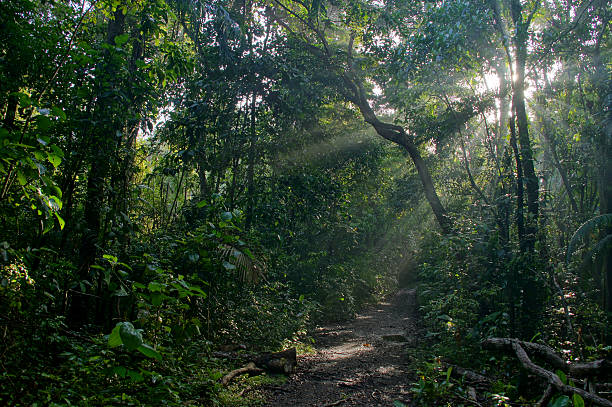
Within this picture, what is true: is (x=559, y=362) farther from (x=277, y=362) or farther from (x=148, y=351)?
(x=277, y=362)

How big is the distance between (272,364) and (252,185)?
420cm

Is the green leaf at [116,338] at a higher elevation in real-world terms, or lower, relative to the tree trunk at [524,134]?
lower

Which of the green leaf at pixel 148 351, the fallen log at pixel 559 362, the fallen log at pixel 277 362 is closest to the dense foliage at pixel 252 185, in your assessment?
the green leaf at pixel 148 351

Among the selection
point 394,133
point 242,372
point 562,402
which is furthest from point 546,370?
point 394,133

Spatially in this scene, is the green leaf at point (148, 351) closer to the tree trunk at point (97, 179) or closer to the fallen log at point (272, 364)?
the tree trunk at point (97, 179)

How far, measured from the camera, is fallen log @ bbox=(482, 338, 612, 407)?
Result: 2.68 metres

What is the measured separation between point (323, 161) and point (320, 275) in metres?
4.36

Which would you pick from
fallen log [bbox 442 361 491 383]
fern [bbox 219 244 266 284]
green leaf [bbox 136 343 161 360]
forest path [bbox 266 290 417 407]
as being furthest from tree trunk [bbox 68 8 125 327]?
fallen log [bbox 442 361 491 383]

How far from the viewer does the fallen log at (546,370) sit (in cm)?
268

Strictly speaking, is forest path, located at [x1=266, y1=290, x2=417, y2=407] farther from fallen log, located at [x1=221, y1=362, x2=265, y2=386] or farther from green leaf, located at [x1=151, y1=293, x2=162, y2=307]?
green leaf, located at [x1=151, y1=293, x2=162, y2=307]

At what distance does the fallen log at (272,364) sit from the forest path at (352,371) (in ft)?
0.57

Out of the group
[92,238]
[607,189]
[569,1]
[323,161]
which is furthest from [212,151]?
[569,1]

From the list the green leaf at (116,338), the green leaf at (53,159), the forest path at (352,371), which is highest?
the green leaf at (53,159)

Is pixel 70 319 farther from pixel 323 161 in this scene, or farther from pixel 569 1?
pixel 569 1
